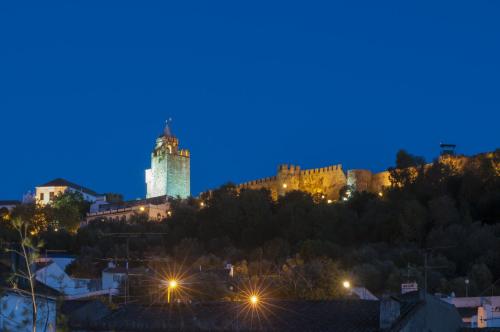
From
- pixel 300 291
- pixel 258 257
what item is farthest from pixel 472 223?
pixel 300 291

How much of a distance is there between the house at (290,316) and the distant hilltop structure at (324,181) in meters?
52.9

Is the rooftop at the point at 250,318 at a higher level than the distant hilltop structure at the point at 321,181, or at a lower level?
lower

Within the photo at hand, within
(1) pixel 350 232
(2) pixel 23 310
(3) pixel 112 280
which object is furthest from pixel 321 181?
(2) pixel 23 310

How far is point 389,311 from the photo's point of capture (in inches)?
641

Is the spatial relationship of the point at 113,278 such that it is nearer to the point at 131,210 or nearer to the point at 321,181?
the point at 321,181

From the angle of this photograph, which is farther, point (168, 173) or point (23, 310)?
point (168, 173)

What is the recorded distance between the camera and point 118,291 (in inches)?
1543

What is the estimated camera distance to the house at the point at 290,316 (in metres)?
16.3

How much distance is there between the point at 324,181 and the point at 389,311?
2499 inches

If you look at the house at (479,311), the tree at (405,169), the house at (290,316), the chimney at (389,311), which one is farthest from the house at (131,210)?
the chimney at (389,311)

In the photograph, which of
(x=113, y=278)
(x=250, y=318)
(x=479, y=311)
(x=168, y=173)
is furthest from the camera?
(x=168, y=173)

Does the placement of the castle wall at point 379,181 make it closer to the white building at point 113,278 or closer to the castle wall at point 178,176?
the castle wall at point 178,176

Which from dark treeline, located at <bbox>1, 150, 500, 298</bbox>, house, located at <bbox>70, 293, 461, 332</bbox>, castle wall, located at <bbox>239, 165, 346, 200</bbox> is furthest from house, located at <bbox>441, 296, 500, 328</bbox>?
castle wall, located at <bbox>239, 165, 346, 200</bbox>

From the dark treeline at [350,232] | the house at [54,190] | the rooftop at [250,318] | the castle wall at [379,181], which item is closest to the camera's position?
the rooftop at [250,318]
